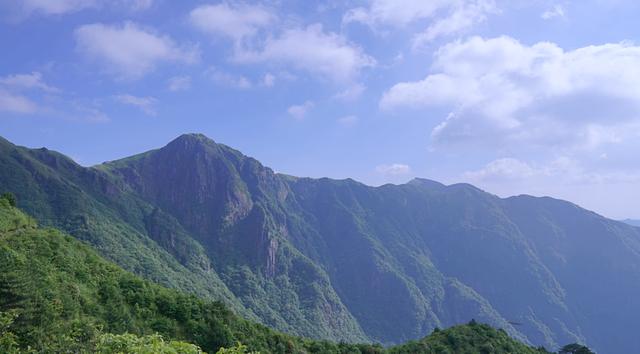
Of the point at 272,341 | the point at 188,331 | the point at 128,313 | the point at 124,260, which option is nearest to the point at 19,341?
the point at 128,313

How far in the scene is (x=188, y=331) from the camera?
42625 mm

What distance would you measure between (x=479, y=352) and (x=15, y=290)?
62.2 meters

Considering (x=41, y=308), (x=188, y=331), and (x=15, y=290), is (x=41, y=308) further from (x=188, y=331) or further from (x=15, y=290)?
(x=188, y=331)

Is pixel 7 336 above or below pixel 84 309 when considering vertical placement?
above

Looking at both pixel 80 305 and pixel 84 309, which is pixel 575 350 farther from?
pixel 80 305

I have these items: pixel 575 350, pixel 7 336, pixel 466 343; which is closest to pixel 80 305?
pixel 7 336

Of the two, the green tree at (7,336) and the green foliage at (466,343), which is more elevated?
the green tree at (7,336)

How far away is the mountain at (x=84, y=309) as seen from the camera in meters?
23.9

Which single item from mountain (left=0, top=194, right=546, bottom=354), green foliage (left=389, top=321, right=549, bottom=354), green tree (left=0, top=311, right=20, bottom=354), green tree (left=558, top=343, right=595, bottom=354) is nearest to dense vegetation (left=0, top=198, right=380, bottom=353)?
mountain (left=0, top=194, right=546, bottom=354)

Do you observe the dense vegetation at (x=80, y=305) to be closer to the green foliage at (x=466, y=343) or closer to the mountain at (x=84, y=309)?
the mountain at (x=84, y=309)

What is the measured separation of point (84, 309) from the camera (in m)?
33.4

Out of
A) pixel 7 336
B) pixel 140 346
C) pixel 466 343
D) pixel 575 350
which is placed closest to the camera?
pixel 140 346

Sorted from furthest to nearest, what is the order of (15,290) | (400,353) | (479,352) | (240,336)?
(479,352) → (400,353) → (240,336) → (15,290)

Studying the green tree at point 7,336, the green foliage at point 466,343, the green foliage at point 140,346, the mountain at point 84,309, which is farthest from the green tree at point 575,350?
the green foliage at point 140,346
